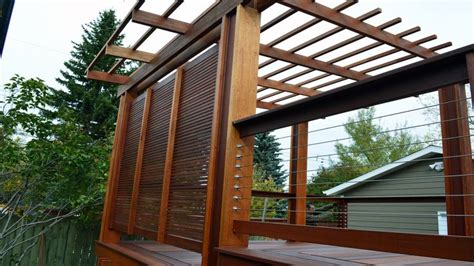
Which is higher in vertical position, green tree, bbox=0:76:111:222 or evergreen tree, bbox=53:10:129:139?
evergreen tree, bbox=53:10:129:139

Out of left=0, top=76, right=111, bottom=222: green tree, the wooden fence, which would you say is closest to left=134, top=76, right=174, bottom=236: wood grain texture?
left=0, top=76, right=111, bottom=222: green tree

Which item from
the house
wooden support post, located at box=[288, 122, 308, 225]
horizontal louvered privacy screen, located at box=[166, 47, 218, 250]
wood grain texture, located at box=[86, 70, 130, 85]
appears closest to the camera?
horizontal louvered privacy screen, located at box=[166, 47, 218, 250]

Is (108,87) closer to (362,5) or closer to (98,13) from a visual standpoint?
(98,13)

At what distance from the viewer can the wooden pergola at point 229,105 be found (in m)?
1.87

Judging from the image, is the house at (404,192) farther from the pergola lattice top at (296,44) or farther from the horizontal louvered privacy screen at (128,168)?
the horizontal louvered privacy screen at (128,168)

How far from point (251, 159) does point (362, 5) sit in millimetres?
2225

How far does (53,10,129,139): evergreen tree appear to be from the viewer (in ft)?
41.9

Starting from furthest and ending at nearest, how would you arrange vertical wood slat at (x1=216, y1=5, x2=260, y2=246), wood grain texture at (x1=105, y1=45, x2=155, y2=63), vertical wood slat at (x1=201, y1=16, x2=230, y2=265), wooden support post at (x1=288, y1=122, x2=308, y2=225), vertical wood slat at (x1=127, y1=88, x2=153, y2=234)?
wooden support post at (x1=288, y1=122, x2=308, y2=225) → wood grain texture at (x1=105, y1=45, x2=155, y2=63) → vertical wood slat at (x1=127, y1=88, x2=153, y2=234) → vertical wood slat at (x1=201, y1=16, x2=230, y2=265) → vertical wood slat at (x1=216, y1=5, x2=260, y2=246)

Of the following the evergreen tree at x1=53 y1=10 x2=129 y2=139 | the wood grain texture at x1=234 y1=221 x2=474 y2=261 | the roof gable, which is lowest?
the wood grain texture at x1=234 y1=221 x2=474 y2=261

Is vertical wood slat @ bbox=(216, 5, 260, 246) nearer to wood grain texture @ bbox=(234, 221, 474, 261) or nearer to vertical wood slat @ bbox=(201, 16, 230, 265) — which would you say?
vertical wood slat @ bbox=(201, 16, 230, 265)

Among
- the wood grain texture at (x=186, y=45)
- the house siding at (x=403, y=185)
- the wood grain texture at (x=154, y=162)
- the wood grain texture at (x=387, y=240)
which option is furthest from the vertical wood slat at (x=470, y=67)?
the house siding at (x=403, y=185)

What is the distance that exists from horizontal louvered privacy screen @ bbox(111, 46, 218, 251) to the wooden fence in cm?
203

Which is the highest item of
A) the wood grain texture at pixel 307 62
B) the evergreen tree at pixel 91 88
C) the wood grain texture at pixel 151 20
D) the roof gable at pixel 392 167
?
the evergreen tree at pixel 91 88

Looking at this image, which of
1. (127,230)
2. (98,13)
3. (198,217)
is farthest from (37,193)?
(98,13)
